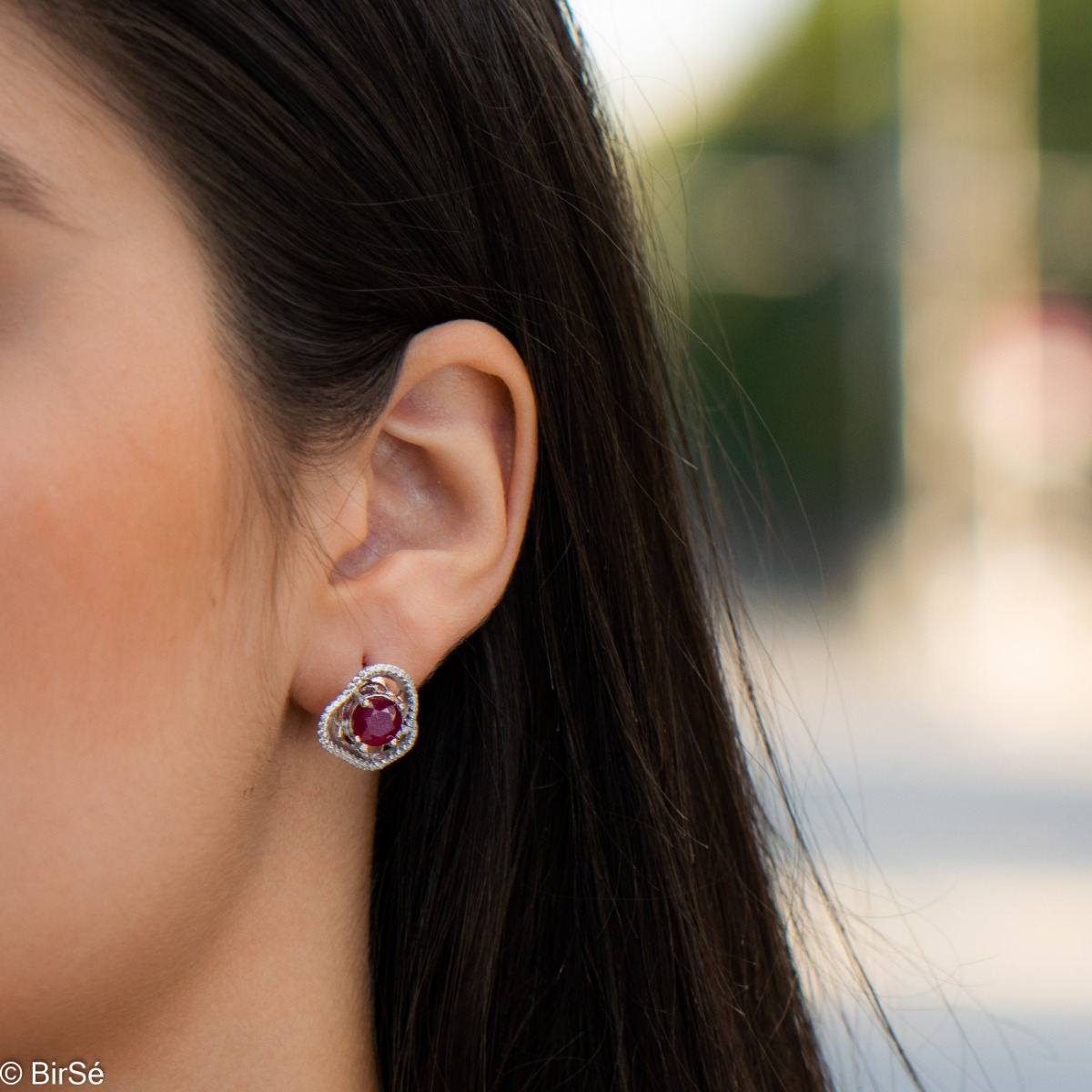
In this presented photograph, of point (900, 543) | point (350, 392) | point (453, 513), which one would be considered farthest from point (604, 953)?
point (900, 543)

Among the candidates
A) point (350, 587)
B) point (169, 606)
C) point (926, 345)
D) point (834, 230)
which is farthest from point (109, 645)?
point (834, 230)

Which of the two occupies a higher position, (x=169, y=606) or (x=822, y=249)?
(x=822, y=249)

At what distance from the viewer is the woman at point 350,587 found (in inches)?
43.4

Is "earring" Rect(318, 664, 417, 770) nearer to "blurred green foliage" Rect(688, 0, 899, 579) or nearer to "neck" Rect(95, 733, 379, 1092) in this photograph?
"neck" Rect(95, 733, 379, 1092)

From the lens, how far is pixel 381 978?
56.0 inches

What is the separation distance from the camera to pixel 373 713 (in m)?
1.24

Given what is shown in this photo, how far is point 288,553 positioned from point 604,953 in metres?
0.60

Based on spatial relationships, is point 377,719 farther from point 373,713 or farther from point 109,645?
point 109,645

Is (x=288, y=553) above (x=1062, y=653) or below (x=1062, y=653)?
below

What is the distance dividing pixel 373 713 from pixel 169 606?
0.22m

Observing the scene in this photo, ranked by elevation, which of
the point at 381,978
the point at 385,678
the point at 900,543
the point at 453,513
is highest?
the point at 900,543

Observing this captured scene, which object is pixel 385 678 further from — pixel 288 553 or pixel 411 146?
pixel 411 146

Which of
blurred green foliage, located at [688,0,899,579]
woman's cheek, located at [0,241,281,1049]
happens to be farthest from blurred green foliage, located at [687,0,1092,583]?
woman's cheek, located at [0,241,281,1049]

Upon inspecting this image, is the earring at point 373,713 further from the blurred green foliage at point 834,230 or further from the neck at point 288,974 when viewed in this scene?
the blurred green foliage at point 834,230
